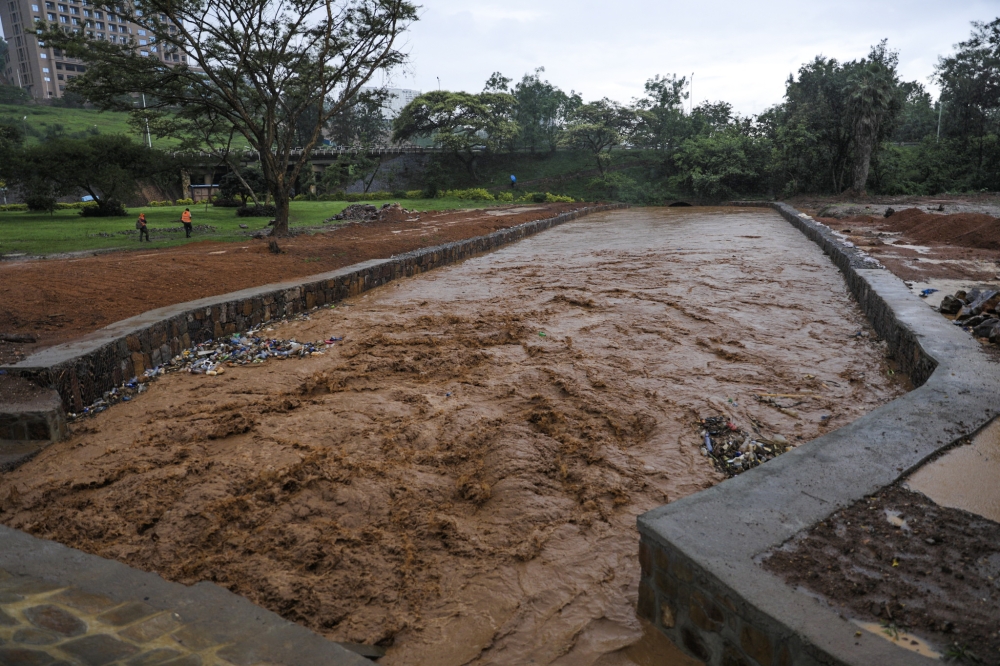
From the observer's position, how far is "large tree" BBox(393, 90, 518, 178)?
3891cm

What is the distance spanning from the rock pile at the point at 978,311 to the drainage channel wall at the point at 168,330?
770cm

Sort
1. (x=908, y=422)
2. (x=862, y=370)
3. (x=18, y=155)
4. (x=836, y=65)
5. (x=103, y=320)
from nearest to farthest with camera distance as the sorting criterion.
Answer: (x=908, y=422) → (x=862, y=370) → (x=103, y=320) → (x=18, y=155) → (x=836, y=65)

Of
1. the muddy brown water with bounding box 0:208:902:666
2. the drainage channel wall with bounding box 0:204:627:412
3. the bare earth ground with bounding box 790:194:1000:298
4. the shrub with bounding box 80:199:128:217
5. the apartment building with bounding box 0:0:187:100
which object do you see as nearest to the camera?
the muddy brown water with bounding box 0:208:902:666

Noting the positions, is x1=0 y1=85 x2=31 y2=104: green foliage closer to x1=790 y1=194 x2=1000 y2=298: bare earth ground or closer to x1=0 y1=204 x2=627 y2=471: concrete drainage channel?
x1=0 y1=204 x2=627 y2=471: concrete drainage channel

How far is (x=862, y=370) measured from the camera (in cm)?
570

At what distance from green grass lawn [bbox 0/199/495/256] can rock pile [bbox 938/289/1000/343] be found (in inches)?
598

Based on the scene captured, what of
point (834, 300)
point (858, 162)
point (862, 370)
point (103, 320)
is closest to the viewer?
point (862, 370)

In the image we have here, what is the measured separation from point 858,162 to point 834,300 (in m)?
24.4

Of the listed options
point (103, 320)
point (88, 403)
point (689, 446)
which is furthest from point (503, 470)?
point (103, 320)

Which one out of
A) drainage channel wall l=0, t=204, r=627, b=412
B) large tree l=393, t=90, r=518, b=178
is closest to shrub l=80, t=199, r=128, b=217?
drainage channel wall l=0, t=204, r=627, b=412

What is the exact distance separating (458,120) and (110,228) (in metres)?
26.3

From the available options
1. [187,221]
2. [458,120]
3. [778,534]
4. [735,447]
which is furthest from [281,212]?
[458,120]

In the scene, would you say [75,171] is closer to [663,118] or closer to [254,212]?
[254,212]

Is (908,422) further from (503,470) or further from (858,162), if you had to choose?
(858,162)
